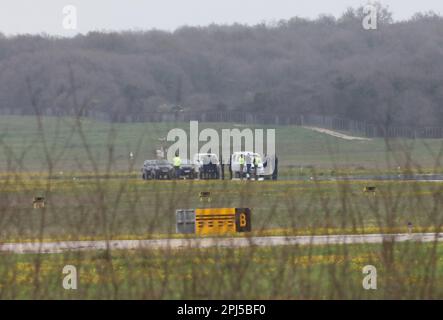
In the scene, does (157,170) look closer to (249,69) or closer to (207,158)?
(207,158)

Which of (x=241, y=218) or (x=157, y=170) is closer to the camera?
(x=241, y=218)

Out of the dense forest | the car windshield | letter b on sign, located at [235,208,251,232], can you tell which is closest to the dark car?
the car windshield

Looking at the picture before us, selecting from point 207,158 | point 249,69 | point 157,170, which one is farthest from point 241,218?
point 249,69

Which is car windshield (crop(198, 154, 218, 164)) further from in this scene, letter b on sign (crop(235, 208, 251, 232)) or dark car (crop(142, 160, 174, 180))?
letter b on sign (crop(235, 208, 251, 232))

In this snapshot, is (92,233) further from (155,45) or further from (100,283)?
(155,45)

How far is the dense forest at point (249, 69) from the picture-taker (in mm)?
76562

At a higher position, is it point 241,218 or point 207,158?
point 207,158

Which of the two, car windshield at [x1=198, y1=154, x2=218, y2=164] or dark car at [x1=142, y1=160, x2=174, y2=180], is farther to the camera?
car windshield at [x1=198, y1=154, x2=218, y2=164]

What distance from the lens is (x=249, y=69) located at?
308 ft

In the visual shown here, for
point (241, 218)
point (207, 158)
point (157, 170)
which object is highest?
point (207, 158)

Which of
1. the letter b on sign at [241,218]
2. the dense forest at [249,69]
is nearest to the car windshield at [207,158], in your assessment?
the dense forest at [249,69]

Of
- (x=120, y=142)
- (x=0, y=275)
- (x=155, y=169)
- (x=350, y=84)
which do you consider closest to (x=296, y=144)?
(x=350, y=84)

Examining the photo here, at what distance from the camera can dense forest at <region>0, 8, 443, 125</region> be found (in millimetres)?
76562

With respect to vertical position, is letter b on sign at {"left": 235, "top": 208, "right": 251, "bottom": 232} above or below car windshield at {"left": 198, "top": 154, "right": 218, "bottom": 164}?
below
